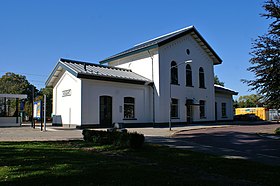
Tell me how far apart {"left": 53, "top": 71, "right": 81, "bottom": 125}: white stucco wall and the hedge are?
955 centimetres

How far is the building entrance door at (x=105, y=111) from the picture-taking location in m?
23.1

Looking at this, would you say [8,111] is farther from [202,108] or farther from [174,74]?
[202,108]

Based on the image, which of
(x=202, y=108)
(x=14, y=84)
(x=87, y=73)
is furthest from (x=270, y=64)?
(x=14, y=84)

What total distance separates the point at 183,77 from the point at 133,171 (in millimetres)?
24615

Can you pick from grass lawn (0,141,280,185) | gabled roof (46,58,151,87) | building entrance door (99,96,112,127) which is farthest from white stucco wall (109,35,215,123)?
grass lawn (0,141,280,185)

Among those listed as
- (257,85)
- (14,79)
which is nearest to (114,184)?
(257,85)

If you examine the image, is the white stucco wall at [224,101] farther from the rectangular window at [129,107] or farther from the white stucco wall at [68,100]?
the white stucco wall at [68,100]

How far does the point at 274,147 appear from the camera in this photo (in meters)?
11.4

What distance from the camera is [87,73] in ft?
71.2

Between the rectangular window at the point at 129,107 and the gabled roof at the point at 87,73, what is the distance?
69.5 inches

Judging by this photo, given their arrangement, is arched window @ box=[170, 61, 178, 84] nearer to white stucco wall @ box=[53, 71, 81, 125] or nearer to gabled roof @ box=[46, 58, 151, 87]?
gabled roof @ box=[46, 58, 151, 87]

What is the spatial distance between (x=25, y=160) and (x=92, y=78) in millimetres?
14845

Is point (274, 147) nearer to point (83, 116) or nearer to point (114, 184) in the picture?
point (114, 184)

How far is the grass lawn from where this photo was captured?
5.40 m
